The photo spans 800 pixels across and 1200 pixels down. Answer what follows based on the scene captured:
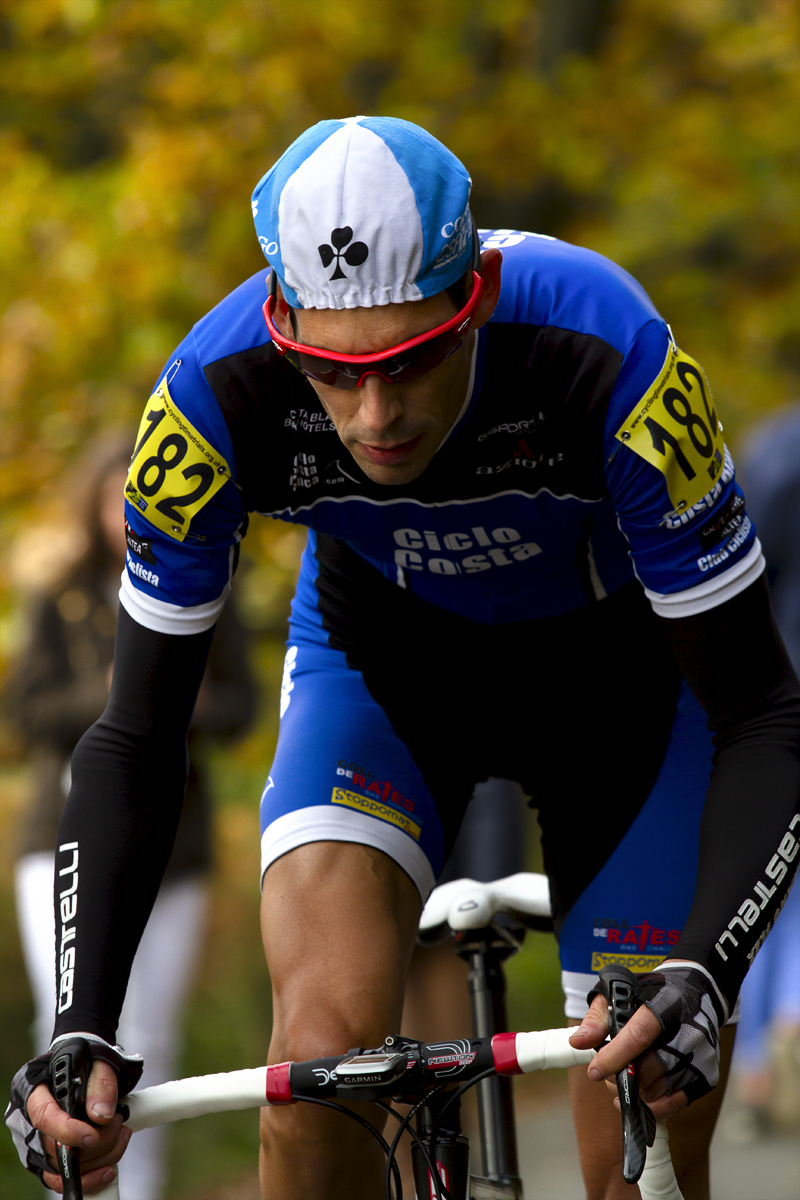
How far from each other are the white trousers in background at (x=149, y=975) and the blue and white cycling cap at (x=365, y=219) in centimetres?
302

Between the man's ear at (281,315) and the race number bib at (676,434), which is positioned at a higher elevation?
the man's ear at (281,315)

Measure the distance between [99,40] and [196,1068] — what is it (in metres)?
5.34

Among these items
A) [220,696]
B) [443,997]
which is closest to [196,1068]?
[220,696]

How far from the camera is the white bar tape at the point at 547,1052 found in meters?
2.12

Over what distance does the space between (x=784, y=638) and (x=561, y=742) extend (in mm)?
2416

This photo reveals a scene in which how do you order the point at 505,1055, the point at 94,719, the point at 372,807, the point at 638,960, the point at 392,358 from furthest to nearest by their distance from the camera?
1. the point at 94,719
2. the point at 638,960
3. the point at 372,807
4. the point at 392,358
5. the point at 505,1055

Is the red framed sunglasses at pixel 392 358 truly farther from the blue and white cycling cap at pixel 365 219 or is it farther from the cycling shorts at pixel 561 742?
the cycling shorts at pixel 561 742

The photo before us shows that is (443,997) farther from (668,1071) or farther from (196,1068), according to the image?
(196,1068)

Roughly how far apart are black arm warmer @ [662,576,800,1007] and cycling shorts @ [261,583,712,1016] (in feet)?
1.80

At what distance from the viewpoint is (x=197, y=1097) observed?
2.20 metres

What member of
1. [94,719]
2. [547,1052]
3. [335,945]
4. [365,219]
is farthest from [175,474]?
[94,719]

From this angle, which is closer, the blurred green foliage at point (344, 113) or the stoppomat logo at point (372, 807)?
the stoppomat logo at point (372, 807)

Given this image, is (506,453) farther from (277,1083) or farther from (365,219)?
(277,1083)

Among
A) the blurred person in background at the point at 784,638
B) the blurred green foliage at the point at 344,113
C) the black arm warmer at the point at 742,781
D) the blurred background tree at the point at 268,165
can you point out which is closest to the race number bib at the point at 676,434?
the black arm warmer at the point at 742,781
